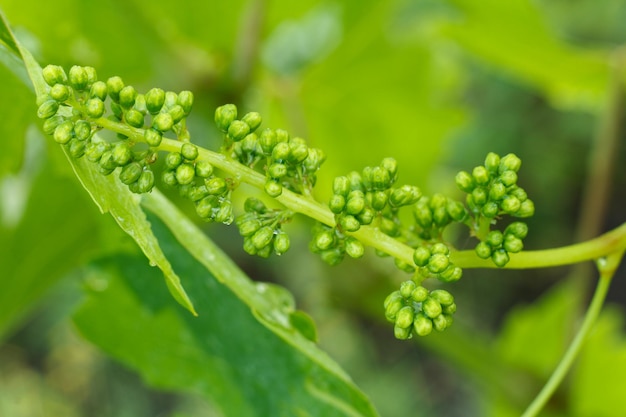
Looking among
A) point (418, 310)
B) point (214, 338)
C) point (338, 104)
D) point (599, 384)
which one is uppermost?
point (418, 310)

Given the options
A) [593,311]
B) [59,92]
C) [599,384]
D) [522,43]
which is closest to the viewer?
[59,92]

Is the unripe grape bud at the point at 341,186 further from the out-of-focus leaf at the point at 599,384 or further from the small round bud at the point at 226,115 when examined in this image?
the out-of-focus leaf at the point at 599,384

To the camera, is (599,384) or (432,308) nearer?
(432,308)

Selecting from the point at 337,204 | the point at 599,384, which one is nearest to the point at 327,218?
the point at 337,204

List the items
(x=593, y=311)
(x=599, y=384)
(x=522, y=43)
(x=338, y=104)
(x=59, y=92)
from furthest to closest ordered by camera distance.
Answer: (x=338, y=104), (x=522, y=43), (x=599, y=384), (x=593, y=311), (x=59, y=92)

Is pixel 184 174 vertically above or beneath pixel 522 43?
above

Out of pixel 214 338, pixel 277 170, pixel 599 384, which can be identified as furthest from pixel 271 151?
pixel 599 384

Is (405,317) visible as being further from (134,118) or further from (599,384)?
(599,384)

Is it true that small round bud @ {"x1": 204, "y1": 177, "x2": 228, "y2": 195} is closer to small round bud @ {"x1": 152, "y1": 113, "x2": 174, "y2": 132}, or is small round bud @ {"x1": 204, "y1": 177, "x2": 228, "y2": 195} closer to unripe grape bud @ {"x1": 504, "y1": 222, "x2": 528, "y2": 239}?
small round bud @ {"x1": 152, "y1": 113, "x2": 174, "y2": 132}
